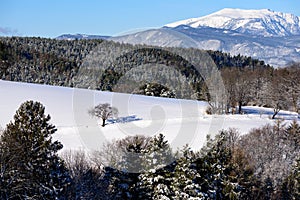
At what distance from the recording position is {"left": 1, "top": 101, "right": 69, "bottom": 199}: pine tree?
55.2 ft

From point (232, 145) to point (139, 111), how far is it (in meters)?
21.7

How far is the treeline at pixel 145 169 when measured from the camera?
17.8 metres

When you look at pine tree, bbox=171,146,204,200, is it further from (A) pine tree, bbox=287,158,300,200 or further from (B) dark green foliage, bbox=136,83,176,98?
(B) dark green foliage, bbox=136,83,176,98

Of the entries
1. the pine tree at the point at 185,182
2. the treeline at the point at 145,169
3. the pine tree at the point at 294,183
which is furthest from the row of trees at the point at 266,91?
the pine tree at the point at 185,182

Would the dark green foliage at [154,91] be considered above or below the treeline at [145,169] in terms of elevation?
above

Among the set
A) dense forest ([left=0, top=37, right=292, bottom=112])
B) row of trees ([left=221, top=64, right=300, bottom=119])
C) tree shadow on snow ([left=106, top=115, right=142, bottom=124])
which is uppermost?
dense forest ([left=0, top=37, right=292, bottom=112])

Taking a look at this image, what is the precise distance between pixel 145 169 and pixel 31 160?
663 centimetres

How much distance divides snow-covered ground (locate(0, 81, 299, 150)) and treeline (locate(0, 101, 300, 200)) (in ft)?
15.5

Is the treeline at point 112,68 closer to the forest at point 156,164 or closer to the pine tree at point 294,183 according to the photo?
the forest at point 156,164

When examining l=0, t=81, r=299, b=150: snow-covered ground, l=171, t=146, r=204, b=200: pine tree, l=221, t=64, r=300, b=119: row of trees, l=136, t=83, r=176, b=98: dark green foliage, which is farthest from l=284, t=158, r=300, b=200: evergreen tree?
l=136, t=83, r=176, b=98: dark green foliage

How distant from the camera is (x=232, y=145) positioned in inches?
1139

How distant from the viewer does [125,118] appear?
4584 centimetres

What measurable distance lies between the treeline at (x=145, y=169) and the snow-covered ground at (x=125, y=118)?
4723mm

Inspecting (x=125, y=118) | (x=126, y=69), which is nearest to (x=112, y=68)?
(x=126, y=69)
